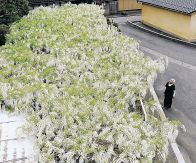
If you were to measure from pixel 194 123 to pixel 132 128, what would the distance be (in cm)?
652

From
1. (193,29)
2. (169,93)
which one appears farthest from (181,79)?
(193,29)

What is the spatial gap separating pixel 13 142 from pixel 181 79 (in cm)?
1402

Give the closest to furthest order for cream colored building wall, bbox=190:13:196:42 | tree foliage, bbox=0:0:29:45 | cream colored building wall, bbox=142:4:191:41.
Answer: tree foliage, bbox=0:0:29:45 < cream colored building wall, bbox=190:13:196:42 < cream colored building wall, bbox=142:4:191:41

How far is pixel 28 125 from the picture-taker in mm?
11430

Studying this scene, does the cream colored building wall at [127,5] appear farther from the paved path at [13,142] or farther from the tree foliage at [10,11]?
the paved path at [13,142]

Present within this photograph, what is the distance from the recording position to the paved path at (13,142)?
10.2 meters

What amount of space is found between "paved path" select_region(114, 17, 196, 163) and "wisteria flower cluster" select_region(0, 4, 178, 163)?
2.61 metres

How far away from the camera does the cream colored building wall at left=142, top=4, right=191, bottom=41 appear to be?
32.7 metres

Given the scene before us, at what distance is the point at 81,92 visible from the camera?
13.5 m

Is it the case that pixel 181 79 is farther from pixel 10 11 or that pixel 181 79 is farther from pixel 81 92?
pixel 10 11

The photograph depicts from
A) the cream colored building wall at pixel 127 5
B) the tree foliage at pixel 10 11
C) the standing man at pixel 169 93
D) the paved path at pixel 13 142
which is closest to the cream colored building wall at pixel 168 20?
the cream colored building wall at pixel 127 5

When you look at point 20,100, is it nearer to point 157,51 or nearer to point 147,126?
point 147,126

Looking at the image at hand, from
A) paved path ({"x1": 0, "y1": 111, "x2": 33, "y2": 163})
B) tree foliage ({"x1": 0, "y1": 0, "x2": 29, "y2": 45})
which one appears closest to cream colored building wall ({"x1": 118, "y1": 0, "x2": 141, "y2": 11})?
tree foliage ({"x1": 0, "y1": 0, "x2": 29, "y2": 45})

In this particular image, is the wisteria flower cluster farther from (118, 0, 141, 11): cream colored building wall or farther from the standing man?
(118, 0, 141, 11): cream colored building wall
